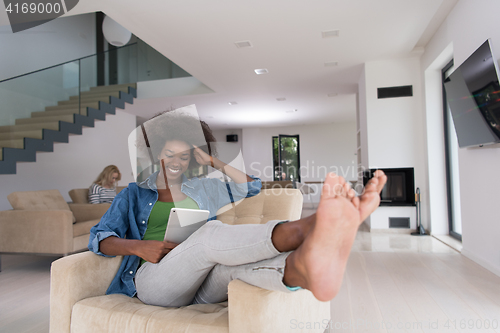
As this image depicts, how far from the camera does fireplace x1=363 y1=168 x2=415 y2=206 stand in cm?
497

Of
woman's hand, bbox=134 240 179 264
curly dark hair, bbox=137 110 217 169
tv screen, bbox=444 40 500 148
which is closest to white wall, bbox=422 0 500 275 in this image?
tv screen, bbox=444 40 500 148

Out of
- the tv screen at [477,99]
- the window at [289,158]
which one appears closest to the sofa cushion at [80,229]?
the tv screen at [477,99]

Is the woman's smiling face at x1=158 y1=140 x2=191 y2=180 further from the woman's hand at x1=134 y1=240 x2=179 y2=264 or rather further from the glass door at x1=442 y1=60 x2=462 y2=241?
the glass door at x1=442 y1=60 x2=462 y2=241

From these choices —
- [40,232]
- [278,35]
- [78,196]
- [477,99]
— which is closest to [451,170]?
→ [477,99]

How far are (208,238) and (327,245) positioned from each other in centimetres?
42

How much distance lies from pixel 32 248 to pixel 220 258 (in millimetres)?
2955

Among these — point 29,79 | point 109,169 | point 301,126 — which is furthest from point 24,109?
point 301,126

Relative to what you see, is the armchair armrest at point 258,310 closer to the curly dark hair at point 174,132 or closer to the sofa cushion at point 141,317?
the sofa cushion at point 141,317

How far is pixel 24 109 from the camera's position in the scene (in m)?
4.55

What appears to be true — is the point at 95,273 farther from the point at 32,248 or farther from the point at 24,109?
the point at 24,109

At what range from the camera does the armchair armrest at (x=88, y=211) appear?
404 centimetres

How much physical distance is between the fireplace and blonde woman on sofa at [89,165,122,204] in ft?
12.6

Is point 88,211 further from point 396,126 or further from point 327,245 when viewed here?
point 396,126

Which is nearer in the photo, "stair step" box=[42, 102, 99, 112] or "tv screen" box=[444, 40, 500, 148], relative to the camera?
"tv screen" box=[444, 40, 500, 148]
